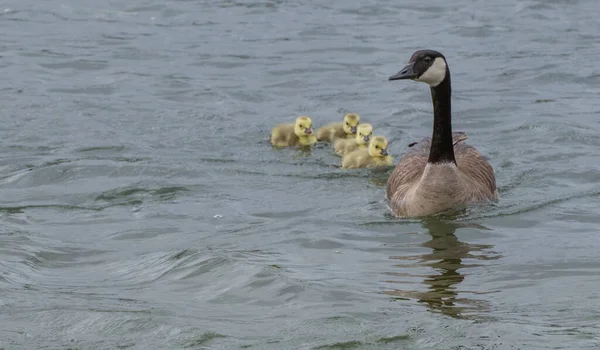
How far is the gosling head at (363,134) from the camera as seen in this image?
1316 cm

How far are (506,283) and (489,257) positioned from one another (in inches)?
30.0

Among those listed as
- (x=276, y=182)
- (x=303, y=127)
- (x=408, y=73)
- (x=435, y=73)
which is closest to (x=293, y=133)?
(x=303, y=127)

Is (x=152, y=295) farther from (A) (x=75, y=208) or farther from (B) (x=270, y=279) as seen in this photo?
(A) (x=75, y=208)

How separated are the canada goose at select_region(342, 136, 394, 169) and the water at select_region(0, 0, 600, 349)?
15cm

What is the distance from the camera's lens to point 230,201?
11578 mm

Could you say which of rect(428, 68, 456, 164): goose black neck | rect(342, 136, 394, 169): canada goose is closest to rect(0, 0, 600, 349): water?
rect(342, 136, 394, 169): canada goose

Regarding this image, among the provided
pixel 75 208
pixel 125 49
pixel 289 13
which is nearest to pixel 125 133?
pixel 75 208

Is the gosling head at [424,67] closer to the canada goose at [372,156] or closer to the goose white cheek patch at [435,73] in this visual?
the goose white cheek patch at [435,73]

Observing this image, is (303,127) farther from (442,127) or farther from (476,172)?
(442,127)

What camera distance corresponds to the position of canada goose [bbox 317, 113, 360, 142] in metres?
13.7

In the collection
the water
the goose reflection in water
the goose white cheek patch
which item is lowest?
the goose reflection in water

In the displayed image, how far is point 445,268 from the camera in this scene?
9.35 meters

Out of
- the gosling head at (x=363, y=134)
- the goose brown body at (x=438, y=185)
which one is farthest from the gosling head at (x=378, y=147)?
the goose brown body at (x=438, y=185)

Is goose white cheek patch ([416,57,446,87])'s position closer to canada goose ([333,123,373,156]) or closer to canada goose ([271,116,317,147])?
canada goose ([333,123,373,156])
